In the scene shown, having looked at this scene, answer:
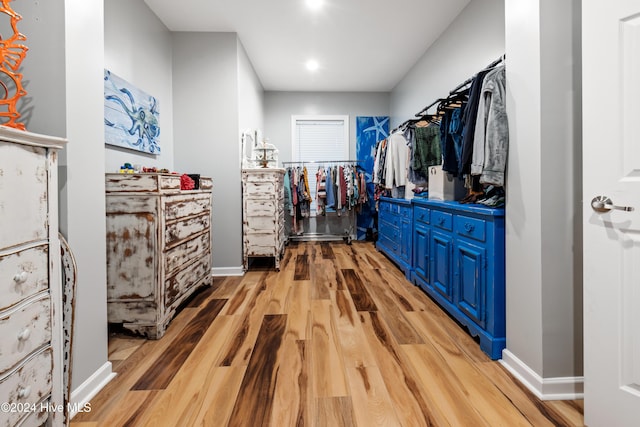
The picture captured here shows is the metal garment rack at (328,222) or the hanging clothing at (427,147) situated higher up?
the hanging clothing at (427,147)

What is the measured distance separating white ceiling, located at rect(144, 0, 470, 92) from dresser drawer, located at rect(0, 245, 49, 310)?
2820mm

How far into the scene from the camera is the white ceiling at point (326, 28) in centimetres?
293

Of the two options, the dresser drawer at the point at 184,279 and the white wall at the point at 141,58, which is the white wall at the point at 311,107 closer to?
the white wall at the point at 141,58

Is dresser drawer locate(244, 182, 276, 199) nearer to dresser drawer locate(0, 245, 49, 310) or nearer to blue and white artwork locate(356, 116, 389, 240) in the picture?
blue and white artwork locate(356, 116, 389, 240)

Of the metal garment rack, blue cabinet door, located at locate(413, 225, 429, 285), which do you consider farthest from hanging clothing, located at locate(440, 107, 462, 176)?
the metal garment rack

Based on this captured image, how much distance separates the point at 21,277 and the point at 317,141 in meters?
5.02

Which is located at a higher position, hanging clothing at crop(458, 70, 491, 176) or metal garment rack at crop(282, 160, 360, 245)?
hanging clothing at crop(458, 70, 491, 176)

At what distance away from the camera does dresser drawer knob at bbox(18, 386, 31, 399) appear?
903 mm

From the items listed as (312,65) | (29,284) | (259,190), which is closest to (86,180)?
(29,284)

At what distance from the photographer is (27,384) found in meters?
0.93

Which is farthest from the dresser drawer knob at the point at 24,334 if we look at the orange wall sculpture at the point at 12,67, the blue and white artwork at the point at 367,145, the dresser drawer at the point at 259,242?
the blue and white artwork at the point at 367,145

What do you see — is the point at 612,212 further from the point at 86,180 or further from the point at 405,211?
the point at 405,211

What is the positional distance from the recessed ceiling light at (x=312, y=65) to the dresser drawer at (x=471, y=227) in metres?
3.16

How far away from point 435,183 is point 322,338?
1.61 m
